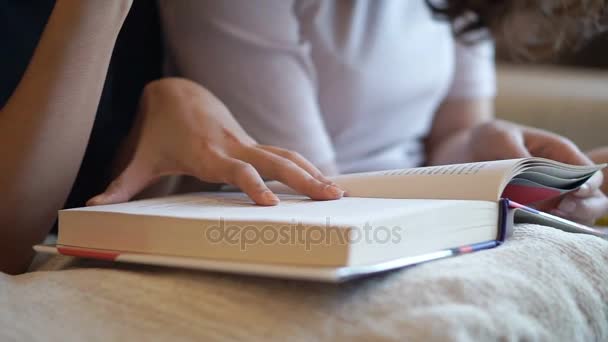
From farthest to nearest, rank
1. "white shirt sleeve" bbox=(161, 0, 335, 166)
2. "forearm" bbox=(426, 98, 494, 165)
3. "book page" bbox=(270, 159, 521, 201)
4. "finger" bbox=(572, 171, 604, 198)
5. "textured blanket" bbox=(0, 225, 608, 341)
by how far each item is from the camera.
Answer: "forearm" bbox=(426, 98, 494, 165)
"white shirt sleeve" bbox=(161, 0, 335, 166)
"finger" bbox=(572, 171, 604, 198)
"book page" bbox=(270, 159, 521, 201)
"textured blanket" bbox=(0, 225, 608, 341)

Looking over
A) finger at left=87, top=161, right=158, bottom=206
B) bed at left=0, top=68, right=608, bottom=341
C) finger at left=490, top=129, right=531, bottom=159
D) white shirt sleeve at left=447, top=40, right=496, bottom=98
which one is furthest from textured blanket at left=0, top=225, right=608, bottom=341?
white shirt sleeve at left=447, top=40, right=496, bottom=98

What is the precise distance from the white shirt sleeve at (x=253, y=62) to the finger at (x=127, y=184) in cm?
23

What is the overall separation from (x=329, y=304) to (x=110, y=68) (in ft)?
1.65

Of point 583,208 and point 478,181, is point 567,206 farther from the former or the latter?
point 478,181

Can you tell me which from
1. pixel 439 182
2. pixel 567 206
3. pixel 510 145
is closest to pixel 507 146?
pixel 510 145

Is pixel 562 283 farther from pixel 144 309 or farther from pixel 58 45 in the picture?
pixel 58 45

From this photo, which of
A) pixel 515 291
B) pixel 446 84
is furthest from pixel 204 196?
pixel 446 84

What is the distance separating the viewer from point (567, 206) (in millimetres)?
607

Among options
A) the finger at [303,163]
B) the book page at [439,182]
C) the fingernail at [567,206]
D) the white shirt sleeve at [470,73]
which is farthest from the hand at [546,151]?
the white shirt sleeve at [470,73]

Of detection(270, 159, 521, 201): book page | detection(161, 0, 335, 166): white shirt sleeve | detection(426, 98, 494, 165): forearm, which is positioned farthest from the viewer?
detection(426, 98, 494, 165): forearm

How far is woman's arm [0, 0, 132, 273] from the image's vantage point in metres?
0.52

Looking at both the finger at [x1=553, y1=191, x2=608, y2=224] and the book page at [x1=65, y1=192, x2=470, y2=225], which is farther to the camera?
the finger at [x1=553, y1=191, x2=608, y2=224]

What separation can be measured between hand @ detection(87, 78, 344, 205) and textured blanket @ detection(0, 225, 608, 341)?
11cm

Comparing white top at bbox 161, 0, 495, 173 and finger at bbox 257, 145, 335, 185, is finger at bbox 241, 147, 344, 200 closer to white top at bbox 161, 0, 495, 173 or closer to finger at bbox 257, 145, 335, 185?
finger at bbox 257, 145, 335, 185
